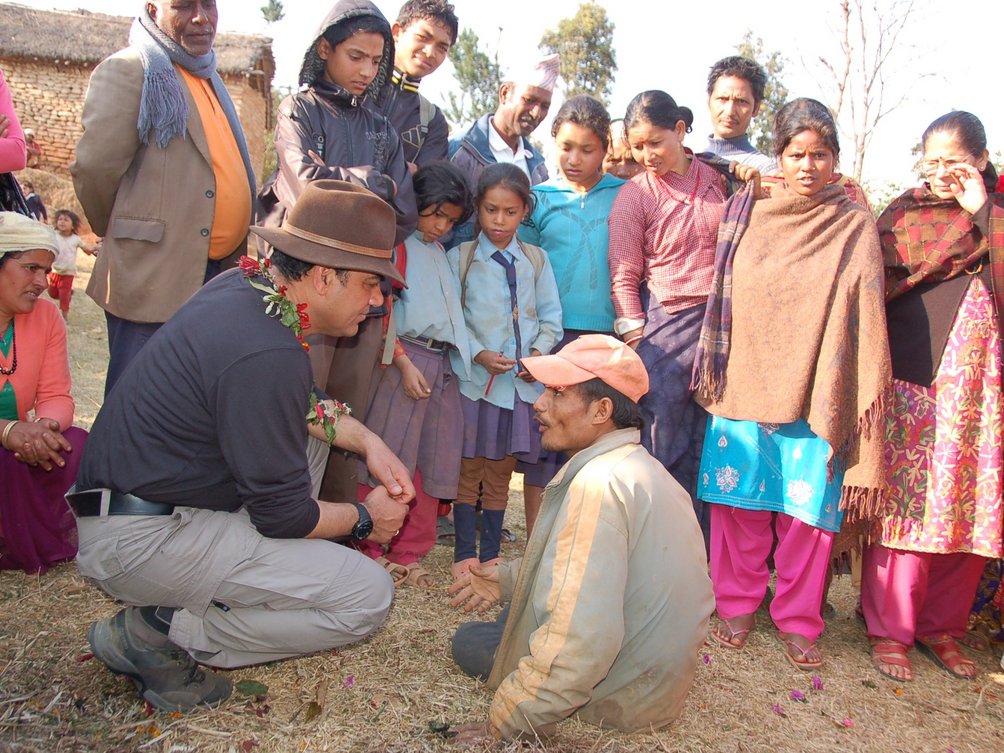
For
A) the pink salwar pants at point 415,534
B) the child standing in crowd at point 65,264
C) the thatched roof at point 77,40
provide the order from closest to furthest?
the pink salwar pants at point 415,534
the child standing in crowd at point 65,264
the thatched roof at point 77,40

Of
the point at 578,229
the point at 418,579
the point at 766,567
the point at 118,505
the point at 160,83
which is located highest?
the point at 160,83

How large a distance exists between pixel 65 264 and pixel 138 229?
8.82 metres

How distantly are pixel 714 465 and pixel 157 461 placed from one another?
2.44 meters

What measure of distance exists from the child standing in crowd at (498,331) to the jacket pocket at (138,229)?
4.59ft

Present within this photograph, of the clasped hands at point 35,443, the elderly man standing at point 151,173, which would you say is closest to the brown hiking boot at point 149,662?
the clasped hands at point 35,443

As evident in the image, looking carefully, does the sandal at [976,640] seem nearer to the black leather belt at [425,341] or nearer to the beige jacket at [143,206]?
the black leather belt at [425,341]

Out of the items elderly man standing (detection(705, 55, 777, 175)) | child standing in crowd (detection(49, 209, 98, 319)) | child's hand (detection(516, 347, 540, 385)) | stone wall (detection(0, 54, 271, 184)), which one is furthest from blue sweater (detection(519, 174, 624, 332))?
stone wall (detection(0, 54, 271, 184))

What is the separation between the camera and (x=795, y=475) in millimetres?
3559

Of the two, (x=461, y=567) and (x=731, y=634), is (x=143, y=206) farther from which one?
(x=731, y=634)

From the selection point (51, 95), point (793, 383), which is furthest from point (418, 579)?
point (51, 95)

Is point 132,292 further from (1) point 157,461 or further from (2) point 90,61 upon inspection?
(2) point 90,61

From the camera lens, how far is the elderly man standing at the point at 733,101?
14.9ft

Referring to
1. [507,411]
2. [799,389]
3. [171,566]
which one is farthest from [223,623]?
[799,389]

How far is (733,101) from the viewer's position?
4.53 meters
